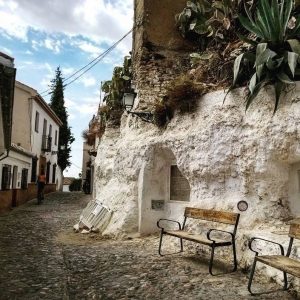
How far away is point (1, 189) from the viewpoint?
14750 millimetres

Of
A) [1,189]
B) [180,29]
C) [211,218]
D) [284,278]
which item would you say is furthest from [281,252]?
[1,189]

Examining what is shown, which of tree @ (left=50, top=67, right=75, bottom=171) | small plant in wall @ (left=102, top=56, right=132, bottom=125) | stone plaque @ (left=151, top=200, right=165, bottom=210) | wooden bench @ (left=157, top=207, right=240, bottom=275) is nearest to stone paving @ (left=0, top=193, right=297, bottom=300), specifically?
wooden bench @ (left=157, top=207, right=240, bottom=275)

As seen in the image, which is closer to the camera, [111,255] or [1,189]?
[111,255]

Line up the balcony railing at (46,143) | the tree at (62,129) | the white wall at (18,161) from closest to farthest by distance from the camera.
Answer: the white wall at (18,161), the balcony railing at (46,143), the tree at (62,129)

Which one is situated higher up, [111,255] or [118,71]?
[118,71]

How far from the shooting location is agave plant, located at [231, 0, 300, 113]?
6.27m

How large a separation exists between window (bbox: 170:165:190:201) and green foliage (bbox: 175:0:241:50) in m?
3.16

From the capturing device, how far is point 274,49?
261 inches

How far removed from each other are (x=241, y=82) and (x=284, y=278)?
147 inches

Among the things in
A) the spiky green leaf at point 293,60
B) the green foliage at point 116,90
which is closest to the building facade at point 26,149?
the green foliage at point 116,90

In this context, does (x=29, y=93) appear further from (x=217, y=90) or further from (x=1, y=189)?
(x=217, y=90)

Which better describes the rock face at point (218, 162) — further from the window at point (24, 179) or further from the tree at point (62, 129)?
the tree at point (62, 129)

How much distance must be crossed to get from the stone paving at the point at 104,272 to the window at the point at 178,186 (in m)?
1.01

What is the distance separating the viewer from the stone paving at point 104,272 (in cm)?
484
